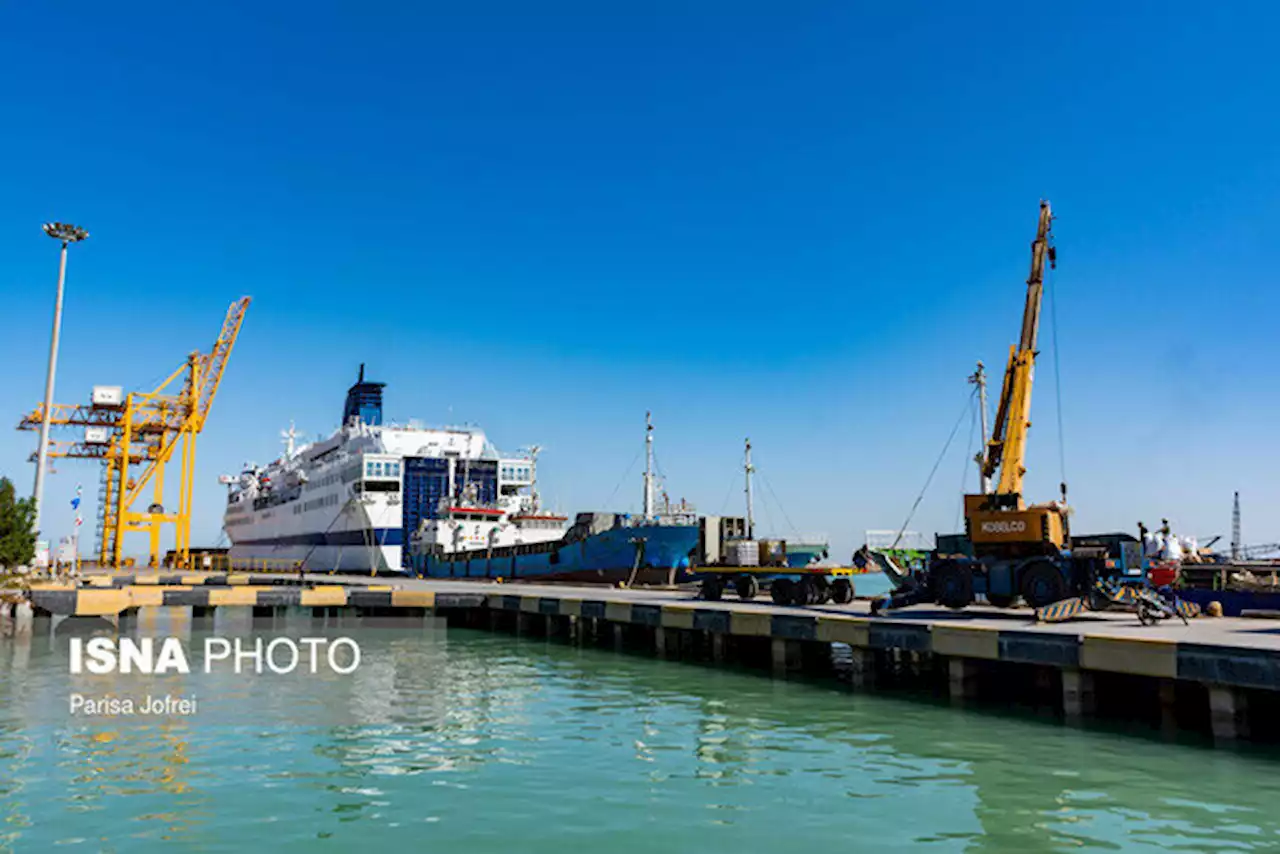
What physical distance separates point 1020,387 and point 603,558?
28.0 m

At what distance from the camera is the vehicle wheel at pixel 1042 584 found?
2245 cm

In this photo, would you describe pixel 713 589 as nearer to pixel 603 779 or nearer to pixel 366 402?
pixel 603 779

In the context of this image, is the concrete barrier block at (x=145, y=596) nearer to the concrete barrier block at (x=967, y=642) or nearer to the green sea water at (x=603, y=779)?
the green sea water at (x=603, y=779)

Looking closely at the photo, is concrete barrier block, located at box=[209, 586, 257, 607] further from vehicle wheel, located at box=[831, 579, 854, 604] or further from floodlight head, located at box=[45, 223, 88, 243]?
vehicle wheel, located at box=[831, 579, 854, 604]

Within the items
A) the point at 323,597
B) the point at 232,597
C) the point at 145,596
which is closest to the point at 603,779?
the point at 323,597

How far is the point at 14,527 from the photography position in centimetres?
3972

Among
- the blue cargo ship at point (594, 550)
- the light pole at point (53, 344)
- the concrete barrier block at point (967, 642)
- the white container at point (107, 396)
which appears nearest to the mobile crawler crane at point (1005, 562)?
the concrete barrier block at point (967, 642)

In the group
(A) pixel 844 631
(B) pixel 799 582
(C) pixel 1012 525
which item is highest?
(C) pixel 1012 525

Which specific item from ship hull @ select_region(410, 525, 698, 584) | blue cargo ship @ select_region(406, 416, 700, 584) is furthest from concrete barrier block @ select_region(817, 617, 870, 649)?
ship hull @ select_region(410, 525, 698, 584)

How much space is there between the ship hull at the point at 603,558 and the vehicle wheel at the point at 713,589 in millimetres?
10767

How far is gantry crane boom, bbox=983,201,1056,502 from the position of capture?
2808 centimetres

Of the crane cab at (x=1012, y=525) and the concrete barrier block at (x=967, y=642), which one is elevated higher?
the crane cab at (x=1012, y=525)

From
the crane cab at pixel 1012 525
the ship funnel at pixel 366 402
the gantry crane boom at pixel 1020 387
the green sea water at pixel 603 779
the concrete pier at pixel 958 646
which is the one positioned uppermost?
the ship funnel at pixel 366 402

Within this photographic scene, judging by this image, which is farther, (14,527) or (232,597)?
(14,527)
